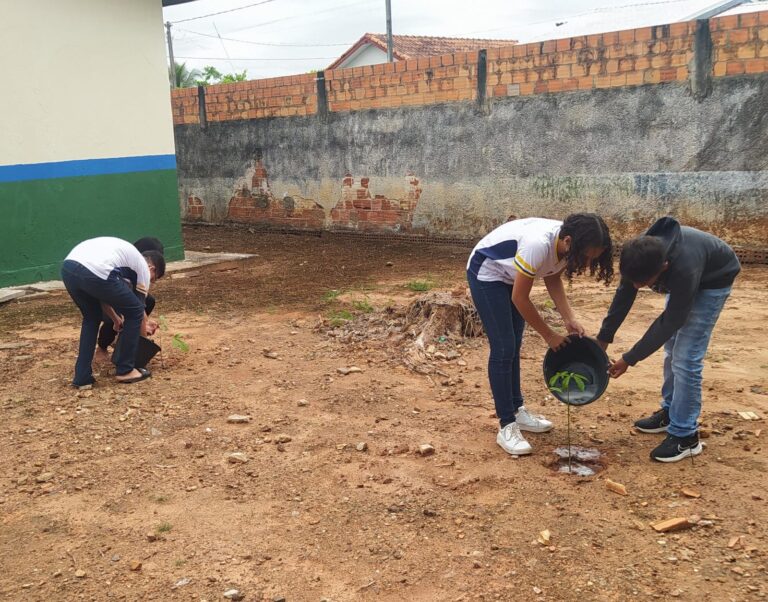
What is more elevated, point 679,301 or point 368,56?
point 368,56

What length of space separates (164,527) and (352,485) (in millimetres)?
835

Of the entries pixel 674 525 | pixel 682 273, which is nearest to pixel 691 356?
pixel 682 273

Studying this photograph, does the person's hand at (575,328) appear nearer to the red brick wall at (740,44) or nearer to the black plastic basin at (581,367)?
the black plastic basin at (581,367)

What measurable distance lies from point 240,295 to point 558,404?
14.0 feet

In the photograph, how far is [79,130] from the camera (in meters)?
8.71

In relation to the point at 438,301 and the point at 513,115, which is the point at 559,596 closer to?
the point at 438,301

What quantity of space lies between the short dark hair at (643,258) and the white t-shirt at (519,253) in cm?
34

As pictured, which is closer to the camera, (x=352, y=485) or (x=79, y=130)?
(x=352, y=485)

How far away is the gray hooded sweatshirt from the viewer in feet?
10.5

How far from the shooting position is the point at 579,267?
3273 millimetres

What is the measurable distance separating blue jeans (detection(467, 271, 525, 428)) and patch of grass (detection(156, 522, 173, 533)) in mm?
1593

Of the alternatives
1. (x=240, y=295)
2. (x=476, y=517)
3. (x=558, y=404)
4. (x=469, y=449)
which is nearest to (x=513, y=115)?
(x=240, y=295)

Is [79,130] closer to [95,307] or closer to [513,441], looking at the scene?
[95,307]

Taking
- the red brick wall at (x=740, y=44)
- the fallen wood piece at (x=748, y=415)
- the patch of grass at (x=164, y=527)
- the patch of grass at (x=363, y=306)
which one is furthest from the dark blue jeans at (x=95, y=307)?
the red brick wall at (x=740, y=44)
